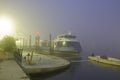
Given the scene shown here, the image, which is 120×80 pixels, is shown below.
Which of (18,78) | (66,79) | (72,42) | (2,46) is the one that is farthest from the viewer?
(72,42)

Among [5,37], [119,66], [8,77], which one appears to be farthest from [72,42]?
[8,77]

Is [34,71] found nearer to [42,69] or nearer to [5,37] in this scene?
[42,69]

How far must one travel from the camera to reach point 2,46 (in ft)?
113

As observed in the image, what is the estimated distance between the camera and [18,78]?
61.6 feet

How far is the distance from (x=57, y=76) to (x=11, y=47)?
29.6ft

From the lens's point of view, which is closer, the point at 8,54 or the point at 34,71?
the point at 34,71

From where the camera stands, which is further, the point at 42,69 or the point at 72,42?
the point at 72,42

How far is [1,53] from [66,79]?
10300 millimetres

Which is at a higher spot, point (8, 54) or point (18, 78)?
point (8, 54)

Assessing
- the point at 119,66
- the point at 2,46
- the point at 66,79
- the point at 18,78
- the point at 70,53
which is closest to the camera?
the point at 18,78

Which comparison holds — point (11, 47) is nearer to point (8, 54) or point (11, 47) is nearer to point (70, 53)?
point (8, 54)

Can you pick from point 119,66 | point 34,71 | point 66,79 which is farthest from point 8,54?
point 119,66

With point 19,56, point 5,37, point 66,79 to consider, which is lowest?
point 66,79

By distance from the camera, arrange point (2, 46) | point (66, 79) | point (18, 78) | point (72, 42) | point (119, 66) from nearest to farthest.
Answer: point (18, 78), point (66, 79), point (2, 46), point (119, 66), point (72, 42)
